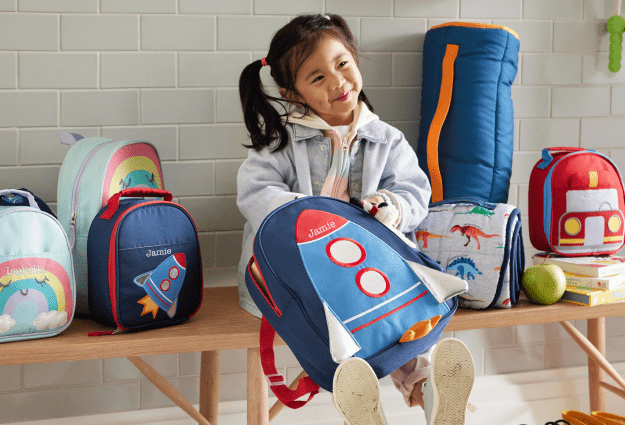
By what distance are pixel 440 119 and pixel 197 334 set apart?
0.84m

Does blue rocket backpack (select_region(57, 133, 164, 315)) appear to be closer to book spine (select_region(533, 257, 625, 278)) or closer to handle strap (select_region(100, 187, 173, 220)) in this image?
handle strap (select_region(100, 187, 173, 220))

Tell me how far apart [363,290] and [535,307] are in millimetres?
524

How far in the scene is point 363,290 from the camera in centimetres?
92

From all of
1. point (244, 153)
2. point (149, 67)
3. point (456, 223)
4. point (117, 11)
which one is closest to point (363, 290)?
point (456, 223)

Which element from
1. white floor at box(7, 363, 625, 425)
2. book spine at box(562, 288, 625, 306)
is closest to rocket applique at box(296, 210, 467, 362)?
book spine at box(562, 288, 625, 306)

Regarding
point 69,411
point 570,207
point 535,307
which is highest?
point 570,207

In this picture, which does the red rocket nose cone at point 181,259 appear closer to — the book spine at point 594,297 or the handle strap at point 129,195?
the handle strap at point 129,195

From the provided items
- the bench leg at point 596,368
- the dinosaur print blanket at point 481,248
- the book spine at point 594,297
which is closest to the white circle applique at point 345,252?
the dinosaur print blanket at point 481,248

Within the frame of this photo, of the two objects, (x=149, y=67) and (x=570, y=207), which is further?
(x=149, y=67)

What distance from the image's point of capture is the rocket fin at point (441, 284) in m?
0.96

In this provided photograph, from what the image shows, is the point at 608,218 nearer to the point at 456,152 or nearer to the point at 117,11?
the point at 456,152

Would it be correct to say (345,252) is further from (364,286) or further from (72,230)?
(72,230)

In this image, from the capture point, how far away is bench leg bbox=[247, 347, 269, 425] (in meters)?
1.07

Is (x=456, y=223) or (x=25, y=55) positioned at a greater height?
(x=25, y=55)
